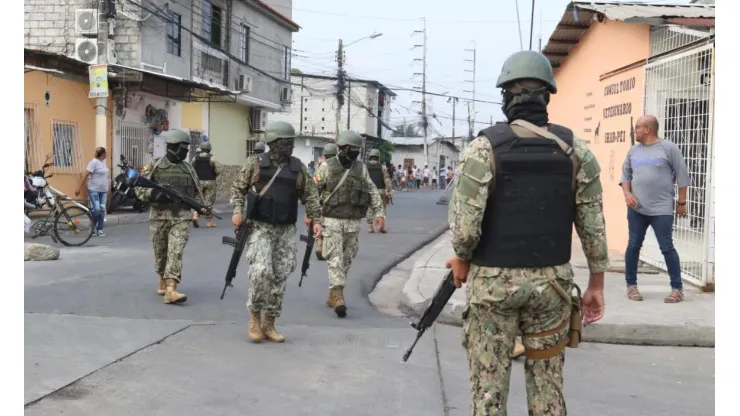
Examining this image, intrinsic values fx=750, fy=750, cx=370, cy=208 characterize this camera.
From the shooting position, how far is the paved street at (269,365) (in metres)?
4.70

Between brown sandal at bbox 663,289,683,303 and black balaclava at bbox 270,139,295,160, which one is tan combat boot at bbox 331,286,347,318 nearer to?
black balaclava at bbox 270,139,295,160

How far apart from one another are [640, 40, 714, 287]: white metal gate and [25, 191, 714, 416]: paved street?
95.5 inches

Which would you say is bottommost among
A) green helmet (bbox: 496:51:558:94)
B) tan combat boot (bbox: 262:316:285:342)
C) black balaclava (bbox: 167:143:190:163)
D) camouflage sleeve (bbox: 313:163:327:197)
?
tan combat boot (bbox: 262:316:285:342)

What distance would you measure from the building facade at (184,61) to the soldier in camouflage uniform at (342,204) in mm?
11945

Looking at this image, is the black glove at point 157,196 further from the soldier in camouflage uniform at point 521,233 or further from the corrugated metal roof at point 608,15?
the corrugated metal roof at point 608,15

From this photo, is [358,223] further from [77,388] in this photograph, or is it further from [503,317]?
[503,317]

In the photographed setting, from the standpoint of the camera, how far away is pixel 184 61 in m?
25.1

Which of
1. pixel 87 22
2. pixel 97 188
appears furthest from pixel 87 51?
pixel 97 188

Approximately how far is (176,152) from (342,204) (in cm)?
201

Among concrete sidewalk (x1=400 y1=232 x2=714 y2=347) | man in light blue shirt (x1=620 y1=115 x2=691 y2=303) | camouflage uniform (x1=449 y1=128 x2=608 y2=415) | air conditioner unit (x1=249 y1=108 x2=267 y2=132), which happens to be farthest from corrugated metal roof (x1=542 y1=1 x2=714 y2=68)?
air conditioner unit (x1=249 y1=108 x2=267 y2=132)

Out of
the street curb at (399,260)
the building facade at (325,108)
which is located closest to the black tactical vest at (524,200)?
the street curb at (399,260)

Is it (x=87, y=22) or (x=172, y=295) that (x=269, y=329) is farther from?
(x=87, y=22)

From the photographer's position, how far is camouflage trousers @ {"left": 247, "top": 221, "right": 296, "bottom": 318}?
6328mm

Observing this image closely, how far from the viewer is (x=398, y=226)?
18.5 metres
